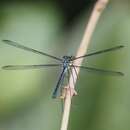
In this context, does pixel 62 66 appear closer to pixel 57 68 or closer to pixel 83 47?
pixel 57 68

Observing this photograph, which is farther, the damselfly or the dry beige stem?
the damselfly

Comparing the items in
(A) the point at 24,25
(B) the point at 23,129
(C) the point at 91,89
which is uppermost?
(A) the point at 24,25

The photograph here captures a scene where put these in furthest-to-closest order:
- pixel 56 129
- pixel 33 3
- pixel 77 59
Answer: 1. pixel 33 3
2. pixel 56 129
3. pixel 77 59

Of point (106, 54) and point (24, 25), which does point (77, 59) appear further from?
point (24, 25)

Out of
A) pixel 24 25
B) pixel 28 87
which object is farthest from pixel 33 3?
pixel 28 87

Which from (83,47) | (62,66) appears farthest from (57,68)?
(83,47)

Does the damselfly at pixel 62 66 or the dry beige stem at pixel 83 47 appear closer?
the dry beige stem at pixel 83 47

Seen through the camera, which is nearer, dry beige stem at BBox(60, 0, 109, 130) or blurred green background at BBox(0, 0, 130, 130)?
dry beige stem at BBox(60, 0, 109, 130)

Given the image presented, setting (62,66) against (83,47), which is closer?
(83,47)
